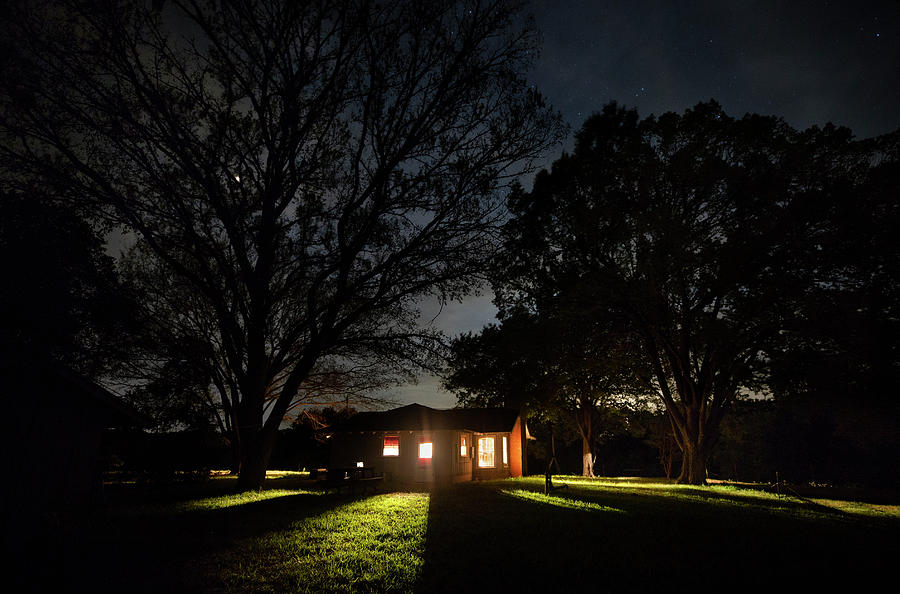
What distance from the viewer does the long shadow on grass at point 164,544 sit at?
529 centimetres

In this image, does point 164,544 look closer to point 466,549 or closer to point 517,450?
point 466,549

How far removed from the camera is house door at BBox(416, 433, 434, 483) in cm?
2624

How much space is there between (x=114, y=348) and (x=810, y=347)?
23.9 metres

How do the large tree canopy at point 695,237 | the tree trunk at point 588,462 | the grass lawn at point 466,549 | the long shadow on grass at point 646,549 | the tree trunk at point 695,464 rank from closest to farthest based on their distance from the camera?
the grass lawn at point 466,549, the long shadow on grass at point 646,549, the large tree canopy at point 695,237, the tree trunk at point 695,464, the tree trunk at point 588,462

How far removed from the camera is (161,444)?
1841 cm

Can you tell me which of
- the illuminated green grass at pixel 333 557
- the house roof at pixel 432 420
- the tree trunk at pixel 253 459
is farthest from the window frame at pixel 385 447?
the illuminated green grass at pixel 333 557

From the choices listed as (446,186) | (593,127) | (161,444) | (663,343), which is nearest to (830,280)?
(663,343)

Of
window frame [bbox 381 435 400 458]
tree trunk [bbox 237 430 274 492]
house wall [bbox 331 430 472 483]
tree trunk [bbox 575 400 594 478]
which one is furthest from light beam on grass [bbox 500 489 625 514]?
tree trunk [bbox 575 400 594 478]

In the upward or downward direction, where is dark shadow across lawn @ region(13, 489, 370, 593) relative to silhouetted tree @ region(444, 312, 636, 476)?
downward

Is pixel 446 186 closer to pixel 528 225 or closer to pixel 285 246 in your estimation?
pixel 528 225

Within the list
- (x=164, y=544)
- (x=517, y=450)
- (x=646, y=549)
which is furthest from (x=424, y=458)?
(x=646, y=549)

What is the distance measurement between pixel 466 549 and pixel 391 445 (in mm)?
21895

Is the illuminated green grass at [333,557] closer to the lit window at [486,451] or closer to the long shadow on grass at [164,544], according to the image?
the long shadow on grass at [164,544]

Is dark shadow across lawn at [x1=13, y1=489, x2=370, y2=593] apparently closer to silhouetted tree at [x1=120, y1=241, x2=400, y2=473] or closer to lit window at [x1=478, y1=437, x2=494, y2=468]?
silhouetted tree at [x1=120, y1=241, x2=400, y2=473]
